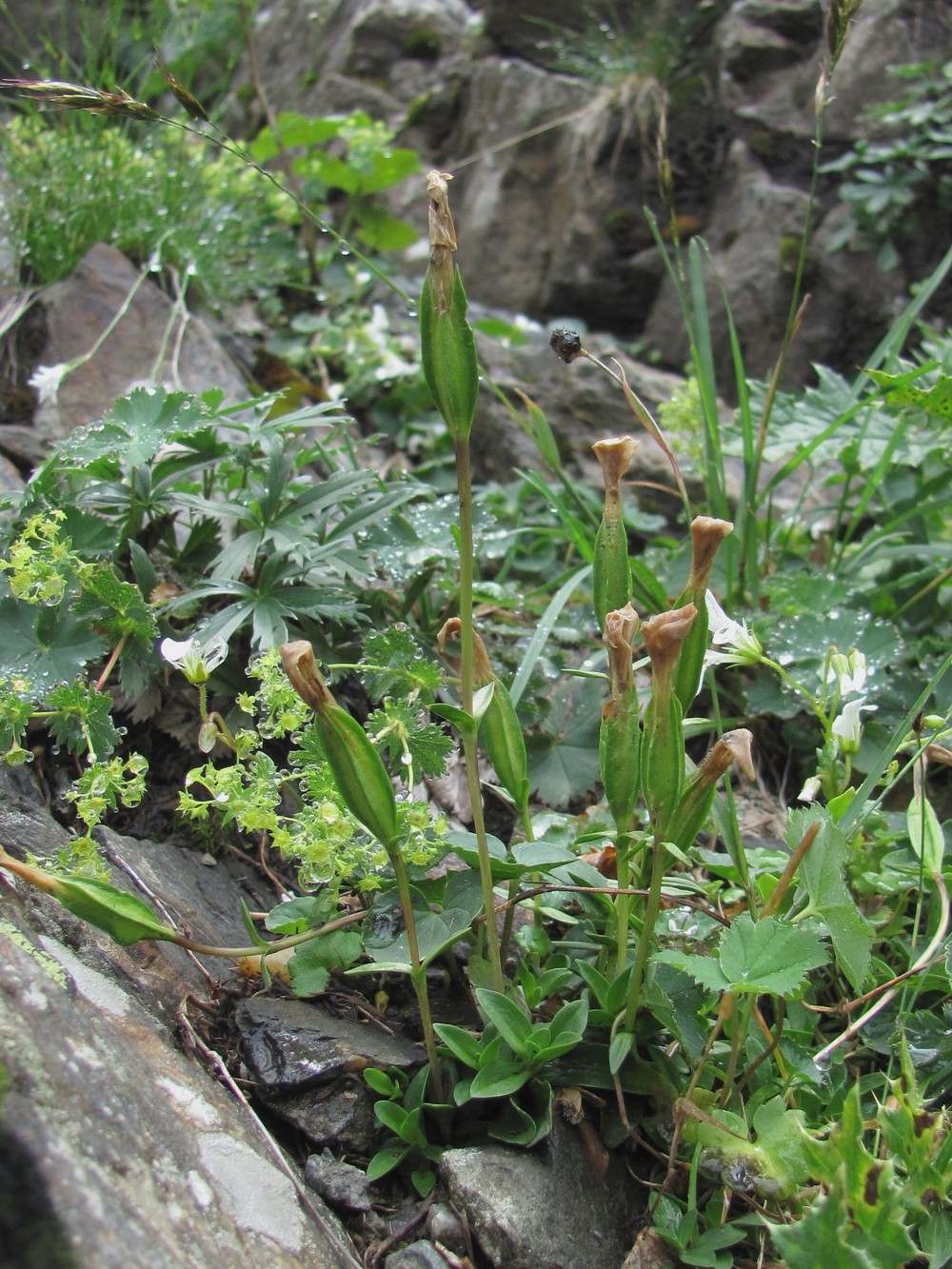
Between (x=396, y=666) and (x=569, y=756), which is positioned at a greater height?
(x=396, y=666)

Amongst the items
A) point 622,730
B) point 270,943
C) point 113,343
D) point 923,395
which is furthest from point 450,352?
point 113,343

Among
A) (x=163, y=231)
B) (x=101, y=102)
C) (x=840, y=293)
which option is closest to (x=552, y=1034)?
(x=101, y=102)

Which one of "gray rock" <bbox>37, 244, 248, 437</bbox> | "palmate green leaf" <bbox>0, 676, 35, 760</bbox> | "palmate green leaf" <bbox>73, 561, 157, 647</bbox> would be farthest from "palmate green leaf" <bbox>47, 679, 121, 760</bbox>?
"gray rock" <bbox>37, 244, 248, 437</bbox>

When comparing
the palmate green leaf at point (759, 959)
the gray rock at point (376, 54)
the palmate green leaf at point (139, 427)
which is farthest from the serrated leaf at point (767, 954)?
the gray rock at point (376, 54)

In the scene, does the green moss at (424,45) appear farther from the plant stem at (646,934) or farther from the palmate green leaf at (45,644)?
the plant stem at (646,934)

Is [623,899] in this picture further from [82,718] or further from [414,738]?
[82,718]

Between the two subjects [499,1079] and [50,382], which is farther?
[50,382]
